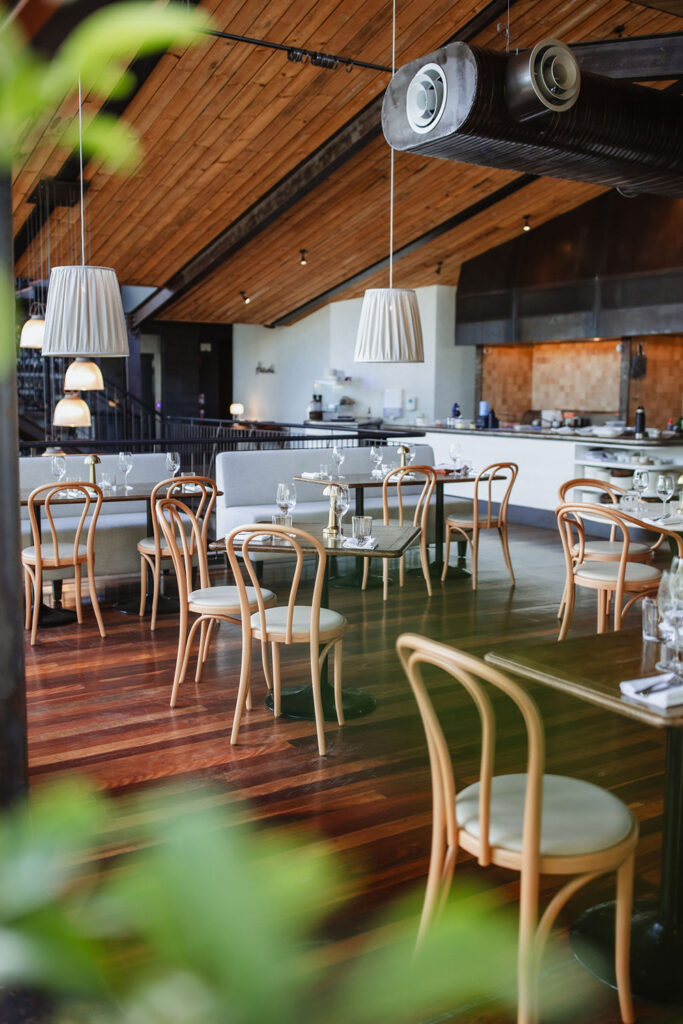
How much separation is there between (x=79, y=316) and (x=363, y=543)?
193 cm

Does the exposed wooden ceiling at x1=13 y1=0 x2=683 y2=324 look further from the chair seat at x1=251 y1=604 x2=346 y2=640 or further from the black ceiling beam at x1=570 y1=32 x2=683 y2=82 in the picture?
the chair seat at x1=251 y1=604 x2=346 y2=640

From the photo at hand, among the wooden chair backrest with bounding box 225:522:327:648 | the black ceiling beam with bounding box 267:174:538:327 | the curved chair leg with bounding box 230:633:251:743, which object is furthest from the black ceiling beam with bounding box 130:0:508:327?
the curved chair leg with bounding box 230:633:251:743

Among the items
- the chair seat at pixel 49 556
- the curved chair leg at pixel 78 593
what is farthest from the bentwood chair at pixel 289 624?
the chair seat at pixel 49 556

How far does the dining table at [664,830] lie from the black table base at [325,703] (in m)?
1.82

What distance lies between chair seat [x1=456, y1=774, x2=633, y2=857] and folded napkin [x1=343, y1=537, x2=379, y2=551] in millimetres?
1985

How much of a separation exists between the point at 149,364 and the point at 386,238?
7.09 m

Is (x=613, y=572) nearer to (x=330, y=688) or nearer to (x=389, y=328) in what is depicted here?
(x=330, y=688)

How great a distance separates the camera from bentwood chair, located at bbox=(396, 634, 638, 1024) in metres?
2.03

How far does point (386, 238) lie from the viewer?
12.4 metres

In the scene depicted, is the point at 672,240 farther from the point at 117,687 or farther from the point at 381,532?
the point at 117,687

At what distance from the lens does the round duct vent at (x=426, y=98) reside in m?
5.23

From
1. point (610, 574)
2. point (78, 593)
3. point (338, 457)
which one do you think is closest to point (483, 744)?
point (610, 574)

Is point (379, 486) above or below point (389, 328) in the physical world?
below

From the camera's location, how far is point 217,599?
4422 mm
